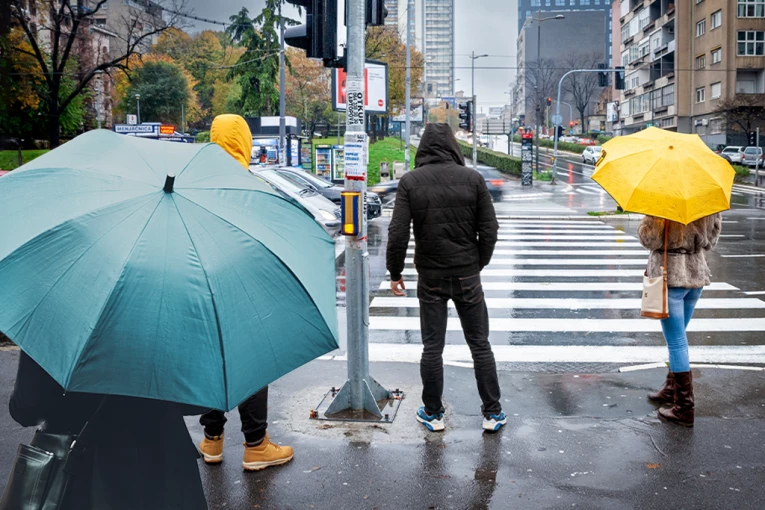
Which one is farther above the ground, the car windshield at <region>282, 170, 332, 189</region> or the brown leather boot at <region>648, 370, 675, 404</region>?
the car windshield at <region>282, 170, 332, 189</region>

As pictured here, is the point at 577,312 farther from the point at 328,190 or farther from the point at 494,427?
the point at 328,190

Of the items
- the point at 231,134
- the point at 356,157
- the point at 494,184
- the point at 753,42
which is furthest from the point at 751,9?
the point at 231,134

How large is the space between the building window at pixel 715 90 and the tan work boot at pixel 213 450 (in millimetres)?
64506

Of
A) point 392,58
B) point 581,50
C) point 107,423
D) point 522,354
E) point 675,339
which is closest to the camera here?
point 107,423

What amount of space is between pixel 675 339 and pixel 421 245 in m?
1.94

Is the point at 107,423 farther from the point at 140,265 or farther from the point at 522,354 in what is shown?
the point at 522,354

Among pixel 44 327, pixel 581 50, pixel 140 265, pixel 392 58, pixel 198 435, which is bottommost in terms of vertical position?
pixel 198 435

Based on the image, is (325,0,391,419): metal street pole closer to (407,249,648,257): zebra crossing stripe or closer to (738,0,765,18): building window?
(407,249,648,257): zebra crossing stripe

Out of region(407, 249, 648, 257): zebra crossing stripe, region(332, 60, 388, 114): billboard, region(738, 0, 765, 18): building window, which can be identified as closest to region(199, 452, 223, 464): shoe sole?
region(332, 60, 388, 114): billboard

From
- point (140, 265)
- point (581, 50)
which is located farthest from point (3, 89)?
point (581, 50)

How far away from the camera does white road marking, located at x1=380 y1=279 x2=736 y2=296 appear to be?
1138cm

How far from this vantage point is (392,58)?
62.5 m

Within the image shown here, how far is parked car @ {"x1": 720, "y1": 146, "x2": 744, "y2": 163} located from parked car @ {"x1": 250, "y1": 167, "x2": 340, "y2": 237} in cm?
4219

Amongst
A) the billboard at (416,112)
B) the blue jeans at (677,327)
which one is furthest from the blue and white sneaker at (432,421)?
the billboard at (416,112)
